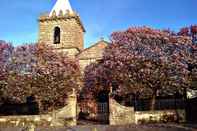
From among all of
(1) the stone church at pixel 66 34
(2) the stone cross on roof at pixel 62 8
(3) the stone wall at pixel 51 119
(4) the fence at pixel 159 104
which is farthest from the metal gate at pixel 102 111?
(2) the stone cross on roof at pixel 62 8

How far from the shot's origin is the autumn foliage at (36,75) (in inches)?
1245

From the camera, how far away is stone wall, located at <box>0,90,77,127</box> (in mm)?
27016

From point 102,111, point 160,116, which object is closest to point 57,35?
point 102,111

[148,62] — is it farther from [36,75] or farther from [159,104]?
[36,75]

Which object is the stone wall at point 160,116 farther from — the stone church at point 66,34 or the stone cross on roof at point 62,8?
the stone cross on roof at point 62,8

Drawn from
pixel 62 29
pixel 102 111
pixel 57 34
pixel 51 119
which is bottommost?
pixel 51 119

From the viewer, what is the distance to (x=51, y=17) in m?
44.0

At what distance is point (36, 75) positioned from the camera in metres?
32.4

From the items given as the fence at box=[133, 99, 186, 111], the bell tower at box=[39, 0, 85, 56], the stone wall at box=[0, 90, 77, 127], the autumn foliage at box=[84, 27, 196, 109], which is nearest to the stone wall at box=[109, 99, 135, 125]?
the stone wall at box=[0, 90, 77, 127]

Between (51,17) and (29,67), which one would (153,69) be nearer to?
(29,67)

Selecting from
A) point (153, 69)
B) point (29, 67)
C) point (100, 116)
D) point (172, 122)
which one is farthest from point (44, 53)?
point (172, 122)

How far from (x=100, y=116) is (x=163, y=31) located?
10.3m

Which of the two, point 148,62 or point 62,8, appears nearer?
point 148,62

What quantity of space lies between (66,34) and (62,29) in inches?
33.8
